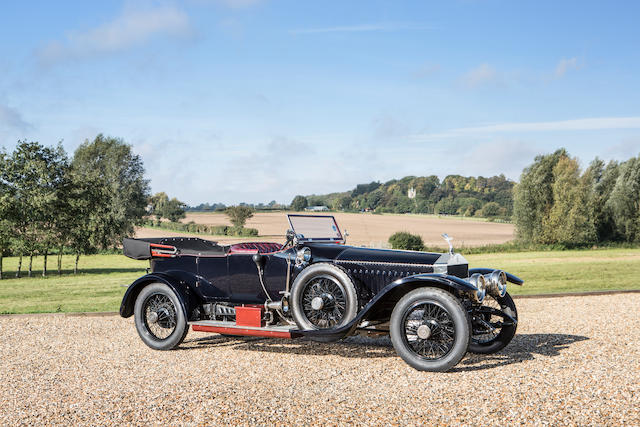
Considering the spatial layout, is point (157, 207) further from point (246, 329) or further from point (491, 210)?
point (246, 329)

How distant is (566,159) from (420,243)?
19.9 metres

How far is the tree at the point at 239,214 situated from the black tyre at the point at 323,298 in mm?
31531

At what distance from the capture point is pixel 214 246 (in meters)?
8.19

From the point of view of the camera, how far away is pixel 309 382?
19.4ft

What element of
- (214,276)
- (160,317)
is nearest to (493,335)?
(214,276)

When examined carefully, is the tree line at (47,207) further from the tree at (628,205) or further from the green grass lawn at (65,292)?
the tree at (628,205)

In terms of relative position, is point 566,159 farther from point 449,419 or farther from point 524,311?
point 449,419

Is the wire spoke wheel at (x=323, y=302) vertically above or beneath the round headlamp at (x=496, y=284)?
beneath

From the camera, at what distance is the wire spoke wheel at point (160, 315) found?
7781 mm

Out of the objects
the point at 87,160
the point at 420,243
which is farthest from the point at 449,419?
the point at 87,160

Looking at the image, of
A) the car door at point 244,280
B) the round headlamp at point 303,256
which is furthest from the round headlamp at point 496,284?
the car door at point 244,280

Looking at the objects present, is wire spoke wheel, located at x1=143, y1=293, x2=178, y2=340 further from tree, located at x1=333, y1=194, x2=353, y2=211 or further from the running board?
tree, located at x1=333, y1=194, x2=353, y2=211

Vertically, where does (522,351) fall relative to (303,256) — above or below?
below

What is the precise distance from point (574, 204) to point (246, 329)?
1623 inches
